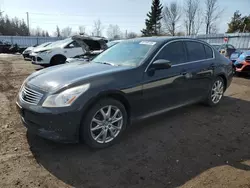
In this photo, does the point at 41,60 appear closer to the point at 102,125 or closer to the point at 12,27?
the point at 102,125

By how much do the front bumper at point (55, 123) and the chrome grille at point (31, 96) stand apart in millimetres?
90

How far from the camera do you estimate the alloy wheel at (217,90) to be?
5.17 meters

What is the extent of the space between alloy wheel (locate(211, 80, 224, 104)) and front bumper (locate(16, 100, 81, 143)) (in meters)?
3.60

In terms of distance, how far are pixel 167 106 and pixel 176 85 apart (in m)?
0.43

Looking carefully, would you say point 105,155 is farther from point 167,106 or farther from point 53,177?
point 167,106

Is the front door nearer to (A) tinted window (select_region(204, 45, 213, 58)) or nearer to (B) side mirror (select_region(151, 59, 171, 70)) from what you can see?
(B) side mirror (select_region(151, 59, 171, 70))

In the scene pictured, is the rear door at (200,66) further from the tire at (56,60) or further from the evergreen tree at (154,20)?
the evergreen tree at (154,20)

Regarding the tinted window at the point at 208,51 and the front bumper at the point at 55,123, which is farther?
the tinted window at the point at 208,51

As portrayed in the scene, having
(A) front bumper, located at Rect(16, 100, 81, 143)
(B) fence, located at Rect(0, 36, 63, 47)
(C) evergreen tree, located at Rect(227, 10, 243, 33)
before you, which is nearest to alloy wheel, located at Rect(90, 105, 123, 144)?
(A) front bumper, located at Rect(16, 100, 81, 143)

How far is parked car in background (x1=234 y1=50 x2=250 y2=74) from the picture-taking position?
946 centimetres

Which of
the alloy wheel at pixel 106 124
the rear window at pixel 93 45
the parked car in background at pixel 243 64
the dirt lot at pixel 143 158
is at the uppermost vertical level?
the rear window at pixel 93 45

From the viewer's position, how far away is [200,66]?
15.0ft

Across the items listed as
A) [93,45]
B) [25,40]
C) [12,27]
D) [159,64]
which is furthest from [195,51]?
[12,27]

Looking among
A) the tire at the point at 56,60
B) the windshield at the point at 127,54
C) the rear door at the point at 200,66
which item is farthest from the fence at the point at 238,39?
the windshield at the point at 127,54
